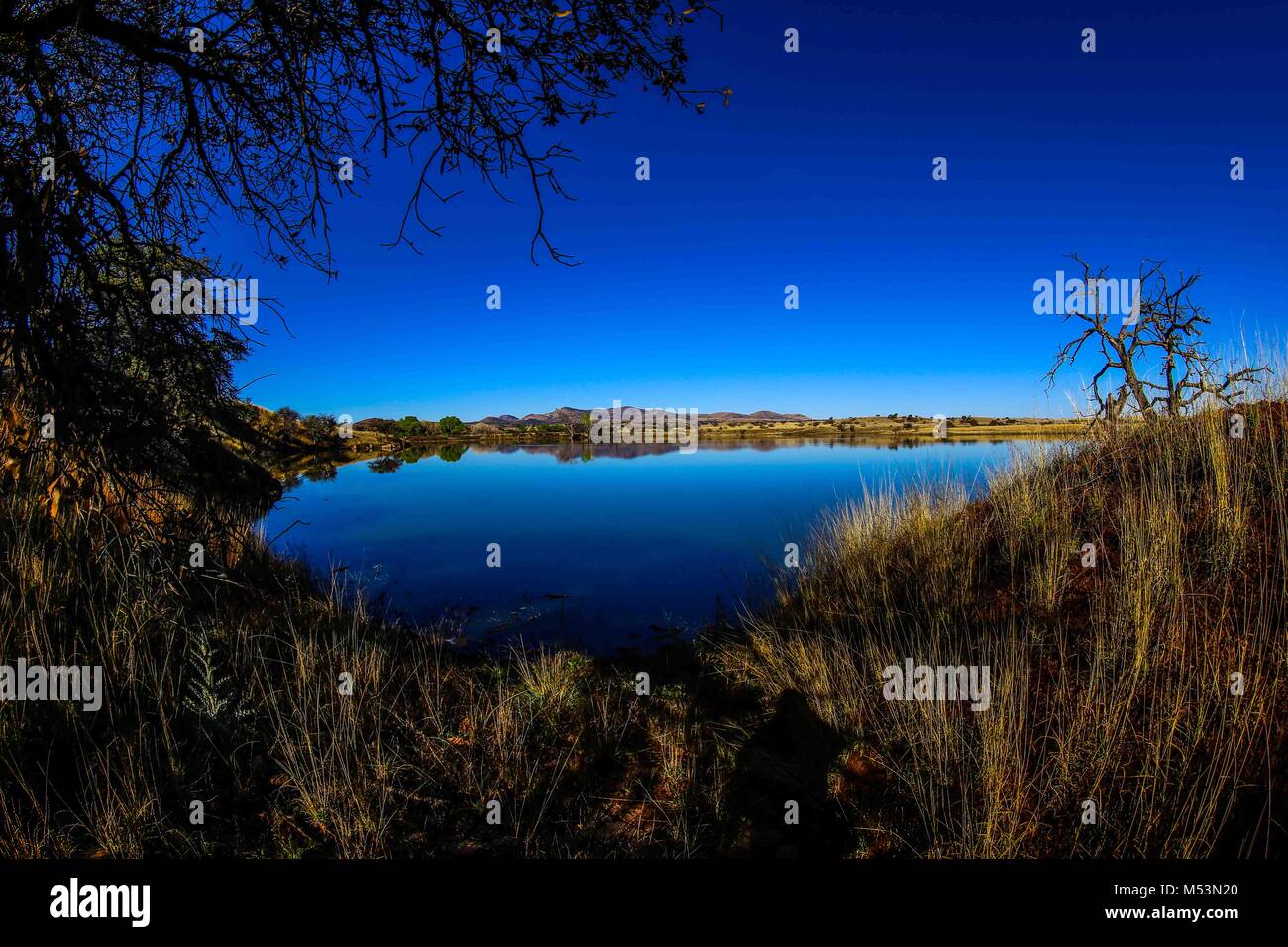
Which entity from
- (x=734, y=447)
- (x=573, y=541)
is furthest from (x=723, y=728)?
(x=734, y=447)

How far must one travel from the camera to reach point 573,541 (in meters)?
11.5

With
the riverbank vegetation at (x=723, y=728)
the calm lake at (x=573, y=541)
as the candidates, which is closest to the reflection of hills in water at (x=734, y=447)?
the calm lake at (x=573, y=541)

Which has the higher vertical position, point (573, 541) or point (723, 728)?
point (573, 541)

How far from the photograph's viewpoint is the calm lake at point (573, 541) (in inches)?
278

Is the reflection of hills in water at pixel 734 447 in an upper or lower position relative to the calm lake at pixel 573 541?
upper

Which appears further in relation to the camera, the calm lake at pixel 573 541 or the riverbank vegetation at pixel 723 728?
the calm lake at pixel 573 541

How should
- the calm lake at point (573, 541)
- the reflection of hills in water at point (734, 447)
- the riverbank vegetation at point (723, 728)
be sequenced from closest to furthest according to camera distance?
the riverbank vegetation at point (723, 728) < the calm lake at point (573, 541) < the reflection of hills in water at point (734, 447)

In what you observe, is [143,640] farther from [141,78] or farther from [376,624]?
[141,78]

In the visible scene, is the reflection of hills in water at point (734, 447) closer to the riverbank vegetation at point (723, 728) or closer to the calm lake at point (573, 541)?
the calm lake at point (573, 541)

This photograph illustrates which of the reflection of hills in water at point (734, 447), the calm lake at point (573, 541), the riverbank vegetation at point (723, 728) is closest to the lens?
the riverbank vegetation at point (723, 728)

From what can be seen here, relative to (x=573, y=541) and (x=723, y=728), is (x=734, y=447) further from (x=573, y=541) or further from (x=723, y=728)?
(x=723, y=728)
